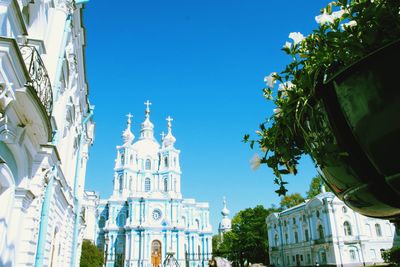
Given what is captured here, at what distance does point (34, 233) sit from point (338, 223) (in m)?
37.1

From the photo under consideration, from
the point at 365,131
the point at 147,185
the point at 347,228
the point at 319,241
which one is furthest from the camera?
the point at 147,185

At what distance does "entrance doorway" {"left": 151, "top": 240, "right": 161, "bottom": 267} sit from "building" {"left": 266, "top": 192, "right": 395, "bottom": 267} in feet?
68.0

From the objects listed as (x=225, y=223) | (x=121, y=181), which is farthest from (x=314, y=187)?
(x=225, y=223)

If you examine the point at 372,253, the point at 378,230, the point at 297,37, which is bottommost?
the point at 372,253

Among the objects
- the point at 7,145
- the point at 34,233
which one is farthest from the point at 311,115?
the point at 34,233

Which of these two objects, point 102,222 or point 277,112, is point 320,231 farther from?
point 277,112

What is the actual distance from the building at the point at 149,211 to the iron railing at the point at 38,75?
44945mm

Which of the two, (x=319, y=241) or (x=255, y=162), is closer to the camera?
(x=255, y=162)

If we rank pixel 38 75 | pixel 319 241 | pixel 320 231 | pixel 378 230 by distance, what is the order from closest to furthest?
pixel 38 75 < pixel 378 230 < pixel 319 241 < pixel 320 231

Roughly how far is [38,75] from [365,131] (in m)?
5.95

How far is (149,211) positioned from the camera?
2061 inches

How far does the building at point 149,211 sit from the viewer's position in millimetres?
50281

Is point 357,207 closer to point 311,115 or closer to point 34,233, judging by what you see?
point 311,115

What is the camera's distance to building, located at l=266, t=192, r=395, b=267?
3712cm
